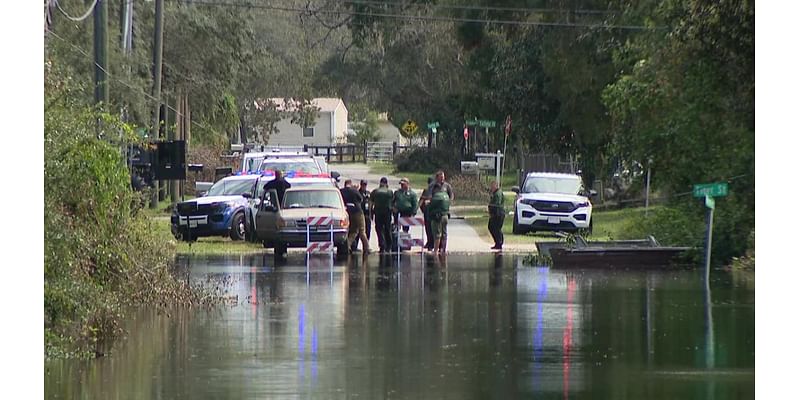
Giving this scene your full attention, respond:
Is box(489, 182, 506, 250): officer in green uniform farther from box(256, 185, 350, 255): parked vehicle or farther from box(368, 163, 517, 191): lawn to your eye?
box(368, 163, 517, 191): lawn

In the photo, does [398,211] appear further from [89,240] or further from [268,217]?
[89,240]

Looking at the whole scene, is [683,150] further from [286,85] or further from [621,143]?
[286,85]

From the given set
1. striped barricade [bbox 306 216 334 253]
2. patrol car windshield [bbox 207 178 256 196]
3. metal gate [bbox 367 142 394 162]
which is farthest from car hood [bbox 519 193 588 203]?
metal gate [bbox 367 142 394 162]

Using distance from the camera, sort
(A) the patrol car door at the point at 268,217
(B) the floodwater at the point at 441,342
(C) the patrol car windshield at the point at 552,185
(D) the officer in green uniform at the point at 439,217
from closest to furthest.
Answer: (B) the floodwater at the point at 441,342, (A) the patrol car door at the point at 268,217, (D) the officer in green uniform at the point at 439,217, (C) the patrol car windshield at the point at 552,185

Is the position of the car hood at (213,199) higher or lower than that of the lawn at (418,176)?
lower

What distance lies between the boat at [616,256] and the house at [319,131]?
313 feet

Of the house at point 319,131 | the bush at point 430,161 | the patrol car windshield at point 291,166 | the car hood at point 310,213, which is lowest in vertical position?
the car hood at point 310,213

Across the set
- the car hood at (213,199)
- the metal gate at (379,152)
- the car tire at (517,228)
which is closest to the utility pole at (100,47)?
the car hood at (213,199)

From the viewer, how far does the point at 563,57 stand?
40.4m

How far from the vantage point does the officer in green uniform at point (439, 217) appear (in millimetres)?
30969

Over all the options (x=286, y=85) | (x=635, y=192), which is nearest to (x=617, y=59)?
(x=635, y=192)

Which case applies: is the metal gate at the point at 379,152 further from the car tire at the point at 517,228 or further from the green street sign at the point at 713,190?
the green street sign at the point at 713,190

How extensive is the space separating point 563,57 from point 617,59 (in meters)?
7.61

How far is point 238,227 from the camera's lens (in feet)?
111
